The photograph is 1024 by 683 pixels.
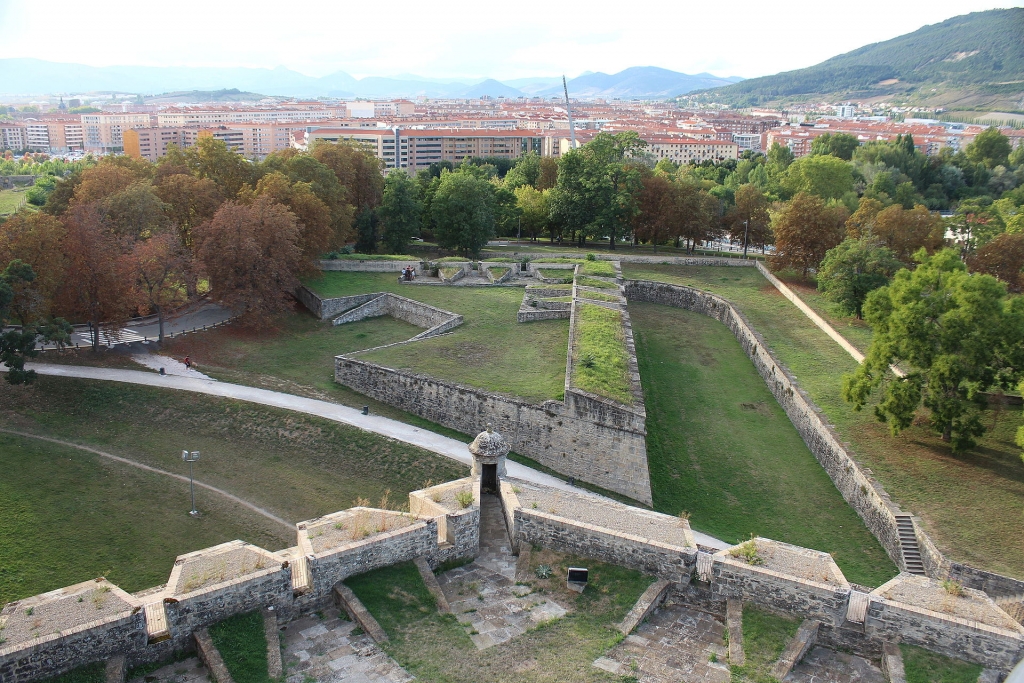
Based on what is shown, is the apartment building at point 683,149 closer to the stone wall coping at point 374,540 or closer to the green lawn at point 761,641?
the stone wall coping at point 374,540

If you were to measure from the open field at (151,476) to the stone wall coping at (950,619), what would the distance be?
13228 millimetres

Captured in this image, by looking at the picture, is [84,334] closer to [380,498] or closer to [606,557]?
[380,498]

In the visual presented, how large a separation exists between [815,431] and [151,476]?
845 inches

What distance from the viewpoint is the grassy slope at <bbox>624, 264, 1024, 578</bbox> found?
19.3 metres

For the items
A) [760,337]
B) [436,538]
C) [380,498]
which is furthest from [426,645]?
[760,337]

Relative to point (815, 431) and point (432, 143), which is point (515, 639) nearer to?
point (815, 431)

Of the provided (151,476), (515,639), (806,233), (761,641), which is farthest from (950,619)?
(806,233)

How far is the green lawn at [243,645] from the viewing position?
1226 centimetres

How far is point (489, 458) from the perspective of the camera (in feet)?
58.3

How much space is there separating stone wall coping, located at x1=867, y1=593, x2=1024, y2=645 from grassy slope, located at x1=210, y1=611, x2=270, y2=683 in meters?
10.5

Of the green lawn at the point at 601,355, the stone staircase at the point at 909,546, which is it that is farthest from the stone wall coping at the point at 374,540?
the stone staircase at the point at 909,546

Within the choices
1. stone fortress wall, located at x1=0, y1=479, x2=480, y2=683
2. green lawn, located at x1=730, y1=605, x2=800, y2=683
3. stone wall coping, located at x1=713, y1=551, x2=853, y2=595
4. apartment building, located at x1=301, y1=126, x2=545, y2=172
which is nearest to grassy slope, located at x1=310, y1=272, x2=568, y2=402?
stone fortress wall, located at x1=0, y1=479, x2=480, y2=683

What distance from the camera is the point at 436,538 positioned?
15.5m

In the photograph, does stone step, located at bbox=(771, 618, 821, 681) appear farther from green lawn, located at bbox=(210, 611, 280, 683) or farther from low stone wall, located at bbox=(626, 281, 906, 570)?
green lawn, located at bbox=(210, 611, 280, 683)
